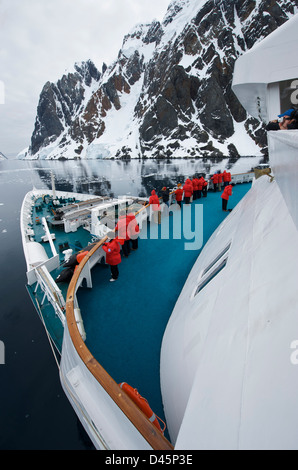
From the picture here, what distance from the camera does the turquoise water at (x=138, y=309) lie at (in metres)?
3.22

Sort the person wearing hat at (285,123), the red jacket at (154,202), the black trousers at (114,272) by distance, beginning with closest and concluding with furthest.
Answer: the person wearing hat at (285,123), the black trousers at (114,272), the red jacket at (154,202)

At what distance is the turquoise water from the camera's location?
3.22 meters

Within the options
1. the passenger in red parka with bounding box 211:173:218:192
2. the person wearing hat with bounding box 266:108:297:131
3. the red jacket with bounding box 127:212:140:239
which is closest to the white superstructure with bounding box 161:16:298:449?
the person wearing hat with bounding box 266:108:297:131

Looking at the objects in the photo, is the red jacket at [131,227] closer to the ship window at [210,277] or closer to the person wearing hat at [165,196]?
the ship window at [210,277]

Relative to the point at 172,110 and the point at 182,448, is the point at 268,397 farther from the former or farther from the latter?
the point at 172,110

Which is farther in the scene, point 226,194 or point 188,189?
point 188,189

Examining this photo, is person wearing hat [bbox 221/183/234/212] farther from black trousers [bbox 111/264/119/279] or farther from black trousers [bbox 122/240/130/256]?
black trousers [bbox 111/264/119/279]

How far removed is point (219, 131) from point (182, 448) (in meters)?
92.2

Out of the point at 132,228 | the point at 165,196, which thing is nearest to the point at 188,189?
the point at 165,196

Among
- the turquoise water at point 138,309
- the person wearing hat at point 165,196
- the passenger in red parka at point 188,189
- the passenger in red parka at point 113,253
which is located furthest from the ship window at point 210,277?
the person wearing hat at point 165,196

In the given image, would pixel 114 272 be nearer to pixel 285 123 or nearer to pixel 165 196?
pixel 285 123

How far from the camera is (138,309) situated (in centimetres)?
427

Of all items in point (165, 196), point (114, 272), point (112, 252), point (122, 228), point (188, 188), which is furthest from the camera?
point (165, 196)

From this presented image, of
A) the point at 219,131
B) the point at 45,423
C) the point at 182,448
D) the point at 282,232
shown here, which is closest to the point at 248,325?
the point at 182,448
